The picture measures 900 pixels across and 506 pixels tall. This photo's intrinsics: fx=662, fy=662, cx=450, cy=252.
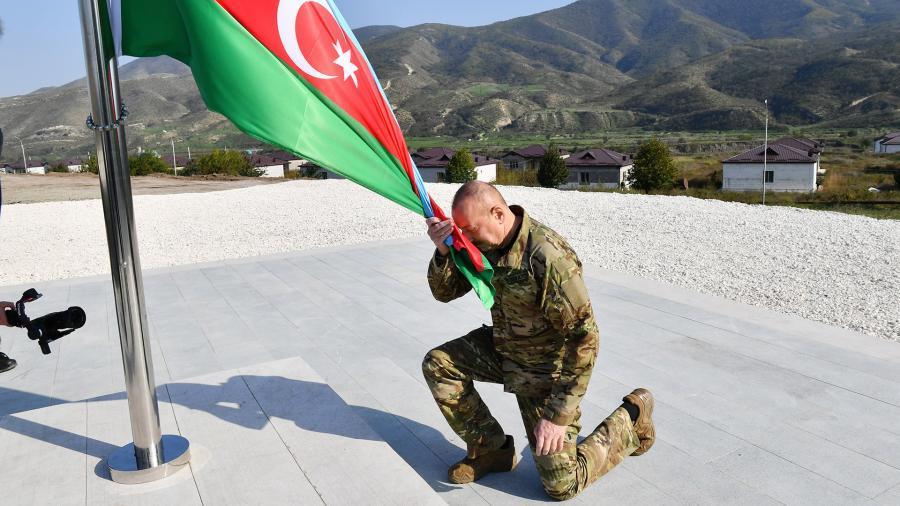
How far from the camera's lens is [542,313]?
9.57 ft

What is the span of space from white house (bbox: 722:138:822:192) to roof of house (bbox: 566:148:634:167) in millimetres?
11511

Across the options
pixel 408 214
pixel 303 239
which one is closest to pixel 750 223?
pixel 408 214

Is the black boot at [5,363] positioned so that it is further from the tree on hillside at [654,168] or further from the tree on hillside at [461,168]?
the tree on hillside at [654,168]

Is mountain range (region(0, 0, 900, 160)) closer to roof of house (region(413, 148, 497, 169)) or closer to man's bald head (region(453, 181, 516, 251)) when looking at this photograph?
roof of house (region(413, 148, 497, 169))

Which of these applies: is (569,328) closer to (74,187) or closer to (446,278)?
(446,278)

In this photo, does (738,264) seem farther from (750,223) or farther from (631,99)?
(631,99)

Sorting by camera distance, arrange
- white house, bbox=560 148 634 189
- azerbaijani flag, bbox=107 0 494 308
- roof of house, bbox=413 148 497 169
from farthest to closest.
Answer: white house, bbox=560 148 634 189, roof of house, bbox=413 148 497 169, azerbaijani flag, bbox=107 0 494 308

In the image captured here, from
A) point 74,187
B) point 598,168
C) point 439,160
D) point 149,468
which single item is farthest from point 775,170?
point 149,468

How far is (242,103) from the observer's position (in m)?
2.59

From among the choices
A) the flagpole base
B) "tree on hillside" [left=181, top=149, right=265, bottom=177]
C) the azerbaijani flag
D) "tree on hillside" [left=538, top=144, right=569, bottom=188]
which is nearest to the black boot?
the flagpole base

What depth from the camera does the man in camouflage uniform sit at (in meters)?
2.78

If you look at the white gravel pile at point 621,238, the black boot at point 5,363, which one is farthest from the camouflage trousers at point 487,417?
the black boot at point 5,363

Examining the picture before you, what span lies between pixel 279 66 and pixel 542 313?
150cm

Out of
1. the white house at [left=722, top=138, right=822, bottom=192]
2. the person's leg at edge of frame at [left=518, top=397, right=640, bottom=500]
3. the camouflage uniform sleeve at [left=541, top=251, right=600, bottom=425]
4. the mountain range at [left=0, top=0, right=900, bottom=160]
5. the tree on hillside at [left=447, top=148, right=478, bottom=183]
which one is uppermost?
the mountain range at [left=0, top=0, right=900, bottom=160]
